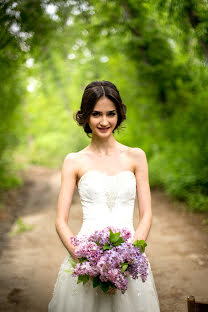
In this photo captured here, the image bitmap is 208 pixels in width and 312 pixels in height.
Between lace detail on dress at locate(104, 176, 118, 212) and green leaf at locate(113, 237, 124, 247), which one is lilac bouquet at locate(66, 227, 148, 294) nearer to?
green leaf at locate(113, 237, 124, 247)

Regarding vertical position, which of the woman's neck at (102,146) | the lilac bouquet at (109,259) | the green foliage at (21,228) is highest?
the green foliage at (21,228)

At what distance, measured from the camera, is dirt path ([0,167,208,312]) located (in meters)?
4.11

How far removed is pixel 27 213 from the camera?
28.3ft

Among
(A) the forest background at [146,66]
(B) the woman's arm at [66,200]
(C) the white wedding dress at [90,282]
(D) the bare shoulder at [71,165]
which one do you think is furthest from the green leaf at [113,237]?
(A) the forest background at [146,66]

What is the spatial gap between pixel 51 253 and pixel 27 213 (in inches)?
123

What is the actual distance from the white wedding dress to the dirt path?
161 centimetres

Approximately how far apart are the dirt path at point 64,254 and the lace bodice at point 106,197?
1.94m

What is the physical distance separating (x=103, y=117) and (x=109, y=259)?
4.09ft

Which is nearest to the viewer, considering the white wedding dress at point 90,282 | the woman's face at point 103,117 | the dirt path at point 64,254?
the white wedding dress at point 90,282

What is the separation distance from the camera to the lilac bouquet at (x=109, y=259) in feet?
6.02

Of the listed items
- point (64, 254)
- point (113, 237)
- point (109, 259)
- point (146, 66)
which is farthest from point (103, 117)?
point (146, 66)

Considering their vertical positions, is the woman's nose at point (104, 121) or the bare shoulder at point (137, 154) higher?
the woman's nose at point (104, 121)

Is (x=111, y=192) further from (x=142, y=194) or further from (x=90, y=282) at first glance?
(x=90, y=282)

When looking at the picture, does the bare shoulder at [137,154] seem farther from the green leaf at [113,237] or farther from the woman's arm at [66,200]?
the green leaf at [113,237]
